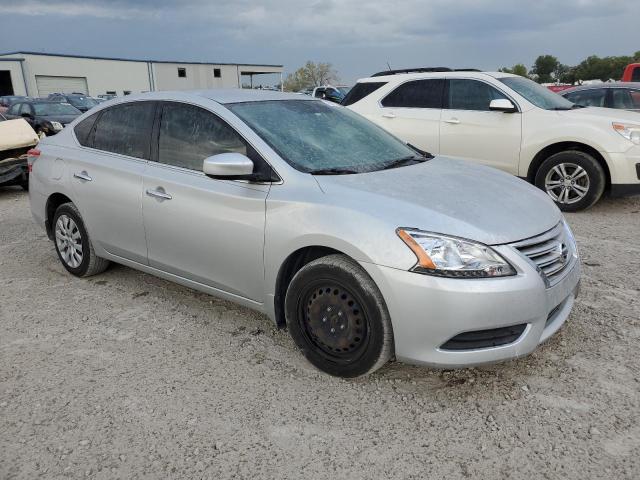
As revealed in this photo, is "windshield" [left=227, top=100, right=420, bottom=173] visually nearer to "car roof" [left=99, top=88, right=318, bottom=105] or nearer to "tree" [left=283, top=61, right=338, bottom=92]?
"car roof" [left=99, top=88, right=318, bottom=105]

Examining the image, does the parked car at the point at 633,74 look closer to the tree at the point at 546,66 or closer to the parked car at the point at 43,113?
the parked car at the point at 43,113

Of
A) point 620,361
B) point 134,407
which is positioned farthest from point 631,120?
point 134,407

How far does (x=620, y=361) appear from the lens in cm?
319

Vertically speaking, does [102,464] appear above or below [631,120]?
below

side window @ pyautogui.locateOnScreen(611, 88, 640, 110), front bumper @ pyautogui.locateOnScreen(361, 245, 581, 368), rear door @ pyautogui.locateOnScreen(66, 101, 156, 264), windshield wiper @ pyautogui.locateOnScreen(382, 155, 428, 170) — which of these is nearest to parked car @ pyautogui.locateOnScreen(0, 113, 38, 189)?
rear door @ pyautogui.locateOnScreen(66, 101, 156, 264)

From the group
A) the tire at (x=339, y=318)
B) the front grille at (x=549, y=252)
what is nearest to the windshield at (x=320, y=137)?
the tire at (x=339, y=318)

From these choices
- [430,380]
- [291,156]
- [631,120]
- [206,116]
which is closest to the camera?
[430,380]

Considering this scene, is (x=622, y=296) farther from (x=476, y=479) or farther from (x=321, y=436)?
(x=321, y=436)

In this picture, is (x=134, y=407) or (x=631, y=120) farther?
(x=631, y=120)

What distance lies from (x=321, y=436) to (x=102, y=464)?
1.01 metres

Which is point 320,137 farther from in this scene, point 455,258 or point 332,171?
point 455,258

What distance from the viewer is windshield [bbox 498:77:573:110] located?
700cm

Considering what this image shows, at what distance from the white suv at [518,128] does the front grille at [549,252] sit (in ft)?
13.0

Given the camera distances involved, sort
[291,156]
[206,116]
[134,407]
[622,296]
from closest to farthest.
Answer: [134,407] → [291,156] → [206,116] → [622,296]
